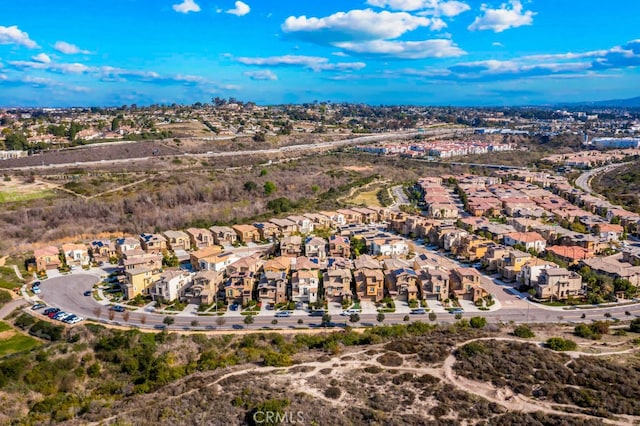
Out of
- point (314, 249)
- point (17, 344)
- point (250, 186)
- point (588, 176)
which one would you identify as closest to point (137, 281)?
point (17, 344)

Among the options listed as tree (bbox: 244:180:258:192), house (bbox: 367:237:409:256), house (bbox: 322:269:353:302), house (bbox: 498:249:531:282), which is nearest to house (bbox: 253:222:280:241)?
house (bbox: 367:237:409:256)

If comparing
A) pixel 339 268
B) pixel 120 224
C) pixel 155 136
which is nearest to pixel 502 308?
pixel 339 268

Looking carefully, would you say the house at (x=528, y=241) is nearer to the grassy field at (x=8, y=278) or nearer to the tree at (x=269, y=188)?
the tree at (x=269, y=188)

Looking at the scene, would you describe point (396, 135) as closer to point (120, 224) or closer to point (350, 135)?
point (350, 135)

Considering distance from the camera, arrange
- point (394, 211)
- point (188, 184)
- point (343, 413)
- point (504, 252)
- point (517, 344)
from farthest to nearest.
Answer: point (188, 184), point (394, 211), point (504, 252), point (517, 344), point (343, 413)

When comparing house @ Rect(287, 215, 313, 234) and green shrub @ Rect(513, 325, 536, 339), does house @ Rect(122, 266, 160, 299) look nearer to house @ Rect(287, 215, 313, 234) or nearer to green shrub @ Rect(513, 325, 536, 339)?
house @ Rect(287, 215, 313, 234)
